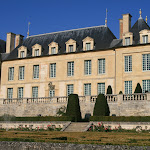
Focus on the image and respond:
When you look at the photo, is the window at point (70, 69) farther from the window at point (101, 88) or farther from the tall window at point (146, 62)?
the tall window at point (146, 62)

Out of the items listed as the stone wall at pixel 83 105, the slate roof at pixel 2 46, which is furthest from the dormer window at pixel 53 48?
the slate roof at pixel 2 46

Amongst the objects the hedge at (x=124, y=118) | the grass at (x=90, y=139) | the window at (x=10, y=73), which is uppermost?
the window at (x=10, y=73)

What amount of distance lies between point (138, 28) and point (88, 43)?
5595 millimetres

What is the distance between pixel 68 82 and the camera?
33.1 m

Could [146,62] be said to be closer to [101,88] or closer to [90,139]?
[101,88]

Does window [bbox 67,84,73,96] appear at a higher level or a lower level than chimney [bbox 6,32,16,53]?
lower

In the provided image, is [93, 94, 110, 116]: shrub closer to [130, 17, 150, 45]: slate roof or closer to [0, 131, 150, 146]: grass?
[0, 131, 150, 146]: grass

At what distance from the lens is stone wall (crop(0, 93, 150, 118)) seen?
81.5 feet

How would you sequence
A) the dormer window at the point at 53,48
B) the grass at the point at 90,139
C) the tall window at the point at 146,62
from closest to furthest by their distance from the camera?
1. the grass at the point at 90,139
2. the tall window at the point at 146,62
3. the dormer window at the point at 53,48

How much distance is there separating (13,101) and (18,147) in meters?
19.8

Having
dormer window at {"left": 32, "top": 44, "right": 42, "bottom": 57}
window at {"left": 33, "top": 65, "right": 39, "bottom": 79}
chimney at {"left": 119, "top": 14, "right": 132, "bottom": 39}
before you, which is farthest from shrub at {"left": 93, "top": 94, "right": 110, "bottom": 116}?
dormer window at {"left": 32, "top": 44, "right": 42, "bottom": 57}

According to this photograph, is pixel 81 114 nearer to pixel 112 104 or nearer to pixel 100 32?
pixel 112 104

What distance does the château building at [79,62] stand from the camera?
97.8 ft

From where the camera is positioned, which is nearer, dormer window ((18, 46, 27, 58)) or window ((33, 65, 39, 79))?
window ((33, 65, 39, 79))
